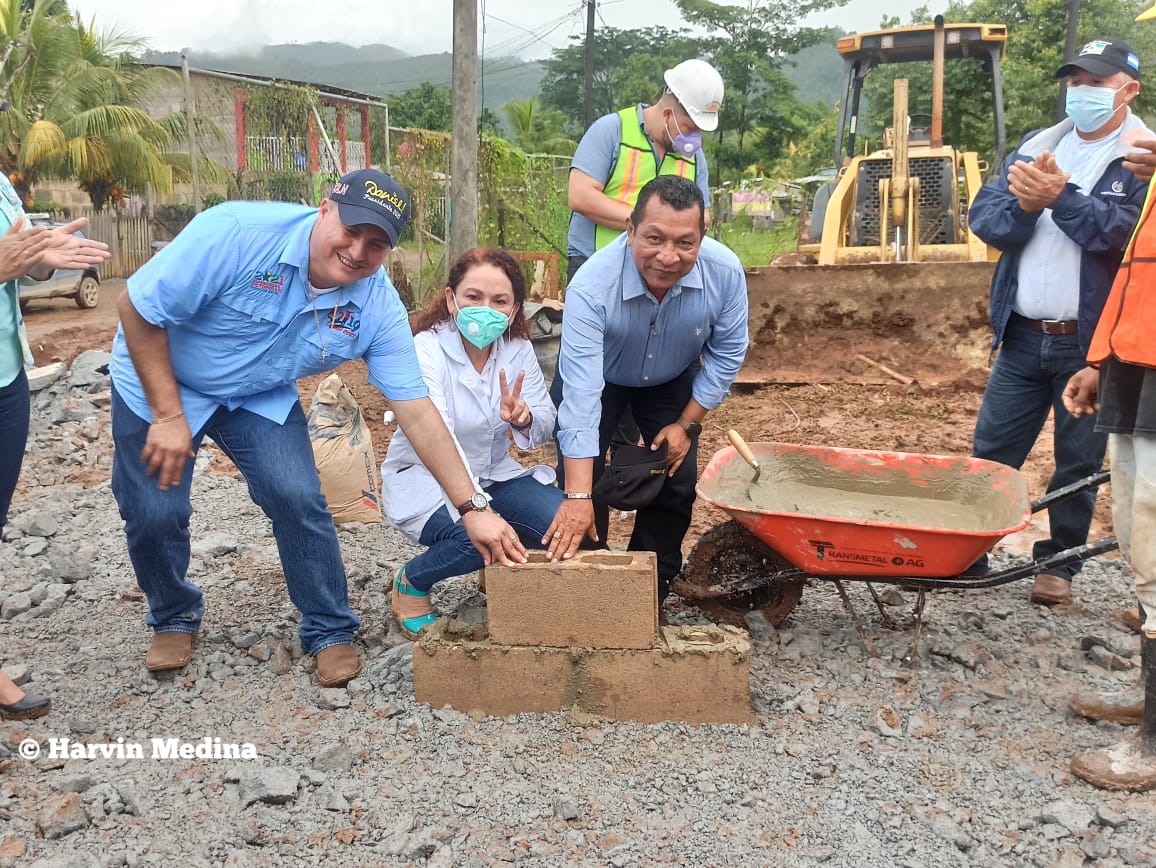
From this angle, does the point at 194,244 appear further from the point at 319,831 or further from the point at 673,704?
the point at 673,704

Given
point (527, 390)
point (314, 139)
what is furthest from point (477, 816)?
point (314, 139)

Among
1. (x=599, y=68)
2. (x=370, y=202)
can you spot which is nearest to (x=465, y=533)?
A: (x=370, y=202)

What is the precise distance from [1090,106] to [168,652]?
387 cm

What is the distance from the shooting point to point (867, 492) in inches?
159

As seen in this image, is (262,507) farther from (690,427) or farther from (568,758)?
(690,427)

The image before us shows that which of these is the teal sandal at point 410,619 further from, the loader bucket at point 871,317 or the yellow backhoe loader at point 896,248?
the yellow backhoe loader at point 896,248

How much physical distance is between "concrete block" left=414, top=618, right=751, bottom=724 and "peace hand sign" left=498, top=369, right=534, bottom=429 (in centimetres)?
83

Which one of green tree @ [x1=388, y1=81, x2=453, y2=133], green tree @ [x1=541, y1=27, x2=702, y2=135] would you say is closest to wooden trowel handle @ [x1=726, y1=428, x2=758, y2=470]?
green tree @ [x1=388, y1=81, x2=453, y2=133]

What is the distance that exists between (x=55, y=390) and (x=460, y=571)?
5.64 metres

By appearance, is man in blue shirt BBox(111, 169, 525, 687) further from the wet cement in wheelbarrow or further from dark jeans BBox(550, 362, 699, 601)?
the wet cement in wheelbarrow

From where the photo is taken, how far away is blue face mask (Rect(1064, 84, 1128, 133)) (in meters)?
3.66

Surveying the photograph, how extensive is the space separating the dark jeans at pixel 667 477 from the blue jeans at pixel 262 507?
3.19ft

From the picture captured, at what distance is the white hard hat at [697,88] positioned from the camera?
14.1 feet

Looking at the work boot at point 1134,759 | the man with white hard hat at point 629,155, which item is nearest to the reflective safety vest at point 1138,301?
the work boot at point 1134,759
